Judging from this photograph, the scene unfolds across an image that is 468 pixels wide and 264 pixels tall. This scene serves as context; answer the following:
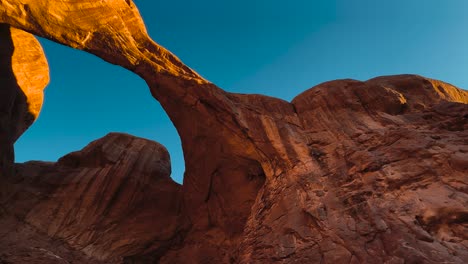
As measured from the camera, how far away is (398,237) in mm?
10156

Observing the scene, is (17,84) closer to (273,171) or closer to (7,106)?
(7,106)

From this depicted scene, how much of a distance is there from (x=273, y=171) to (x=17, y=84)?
68.1ft

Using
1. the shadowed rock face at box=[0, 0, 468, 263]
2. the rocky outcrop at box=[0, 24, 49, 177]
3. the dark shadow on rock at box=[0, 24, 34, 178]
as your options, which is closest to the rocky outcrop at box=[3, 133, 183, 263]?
the shadowed rock face at box=[0, 0, 468, 263]

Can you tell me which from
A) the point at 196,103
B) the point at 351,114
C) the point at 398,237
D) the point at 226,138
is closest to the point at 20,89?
the point at 196,103

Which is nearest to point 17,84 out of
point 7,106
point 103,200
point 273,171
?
point 7,106

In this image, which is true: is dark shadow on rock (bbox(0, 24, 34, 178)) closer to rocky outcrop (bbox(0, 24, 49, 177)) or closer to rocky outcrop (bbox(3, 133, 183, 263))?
rocky outcrop (bbox(0, 24, 49, 177))

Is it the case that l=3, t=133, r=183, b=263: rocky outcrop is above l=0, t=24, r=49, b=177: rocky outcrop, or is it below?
below

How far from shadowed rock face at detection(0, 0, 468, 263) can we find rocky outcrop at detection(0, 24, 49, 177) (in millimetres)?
2891

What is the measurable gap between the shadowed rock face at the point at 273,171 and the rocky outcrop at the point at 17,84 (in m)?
2.89

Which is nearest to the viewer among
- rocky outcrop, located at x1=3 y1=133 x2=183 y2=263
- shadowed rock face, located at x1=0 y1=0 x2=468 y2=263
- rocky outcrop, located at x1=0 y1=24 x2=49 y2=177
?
shadowed rock face, located at x1=0 y1=0 x2=468 y2=263

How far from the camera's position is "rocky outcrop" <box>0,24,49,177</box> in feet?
69.9

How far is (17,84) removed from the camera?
24.2 m

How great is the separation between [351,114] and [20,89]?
79.8 feet

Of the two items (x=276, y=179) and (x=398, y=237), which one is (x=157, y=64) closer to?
(x=276, y=179)
